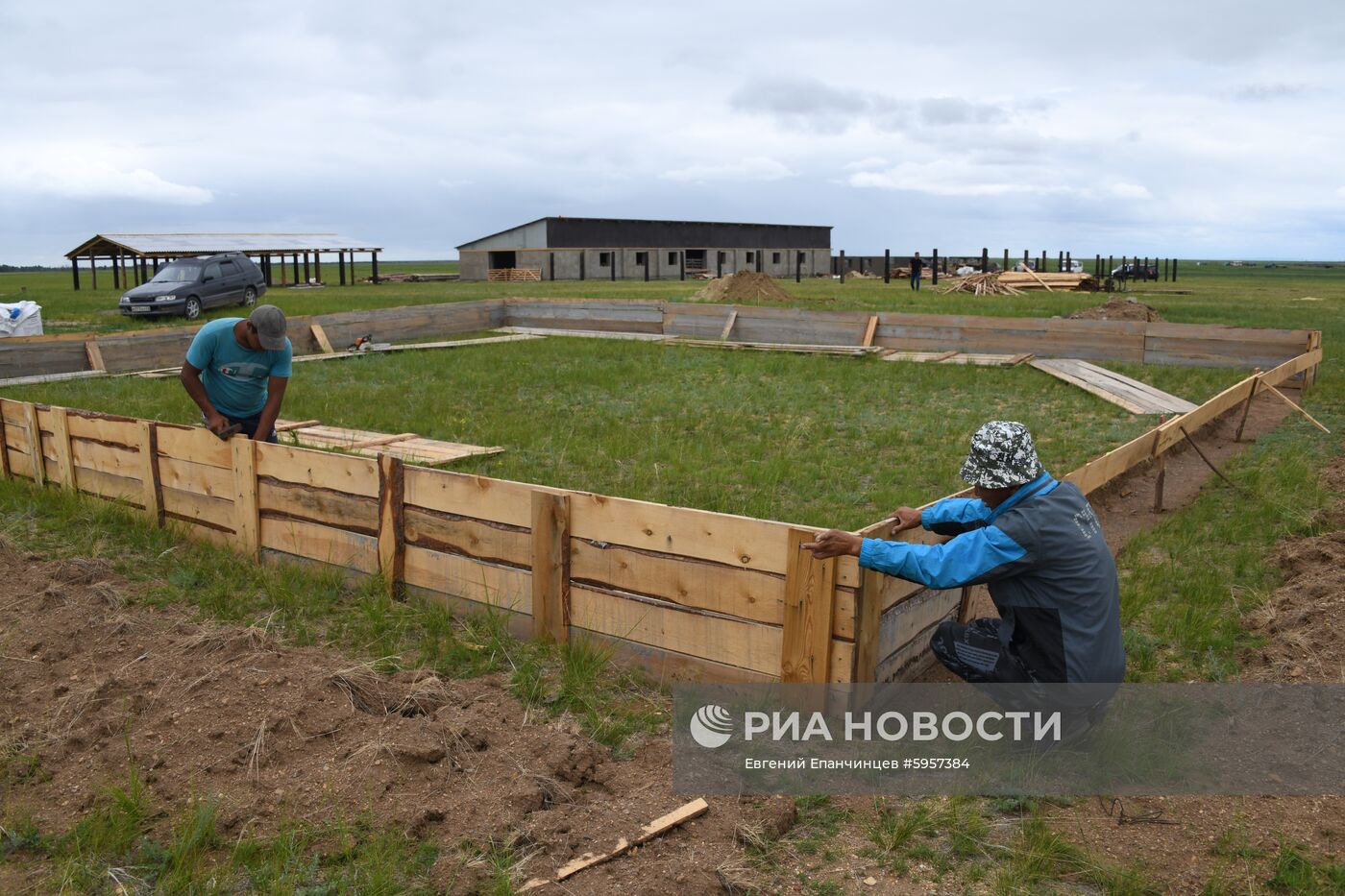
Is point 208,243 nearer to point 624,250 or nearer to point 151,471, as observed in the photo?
point 624,250

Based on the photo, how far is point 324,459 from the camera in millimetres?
6551

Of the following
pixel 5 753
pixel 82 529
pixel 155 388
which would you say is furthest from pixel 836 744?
pixel 155 388

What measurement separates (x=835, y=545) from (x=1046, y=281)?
140 feet

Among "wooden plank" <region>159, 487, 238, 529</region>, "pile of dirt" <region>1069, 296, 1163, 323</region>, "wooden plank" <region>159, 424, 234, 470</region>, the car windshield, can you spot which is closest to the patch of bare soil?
"wooden plank" <region>159, 487, 238, 529</region>

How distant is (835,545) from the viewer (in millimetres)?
4371

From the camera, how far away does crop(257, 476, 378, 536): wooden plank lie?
21.4ft

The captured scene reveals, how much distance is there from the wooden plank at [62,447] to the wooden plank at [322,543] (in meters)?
2.75

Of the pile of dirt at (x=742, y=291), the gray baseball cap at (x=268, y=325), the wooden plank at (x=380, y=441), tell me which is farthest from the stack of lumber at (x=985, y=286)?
the gray baseball cap at (x=268, y=325)

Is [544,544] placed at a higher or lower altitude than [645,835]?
higher

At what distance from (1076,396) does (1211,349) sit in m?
4.76

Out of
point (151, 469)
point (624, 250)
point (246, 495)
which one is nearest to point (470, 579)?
point (246, 495)

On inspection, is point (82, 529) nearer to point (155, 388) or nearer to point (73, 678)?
point (73, 678)

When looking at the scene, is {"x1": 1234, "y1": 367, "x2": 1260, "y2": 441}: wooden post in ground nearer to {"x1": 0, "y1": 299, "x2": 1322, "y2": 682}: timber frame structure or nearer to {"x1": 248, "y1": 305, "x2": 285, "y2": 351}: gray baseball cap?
{"x1": 0, "y1": 299, "x2": 1322, "y2": 682}: timber frame structure

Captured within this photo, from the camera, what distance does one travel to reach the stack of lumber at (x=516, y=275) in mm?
55219
